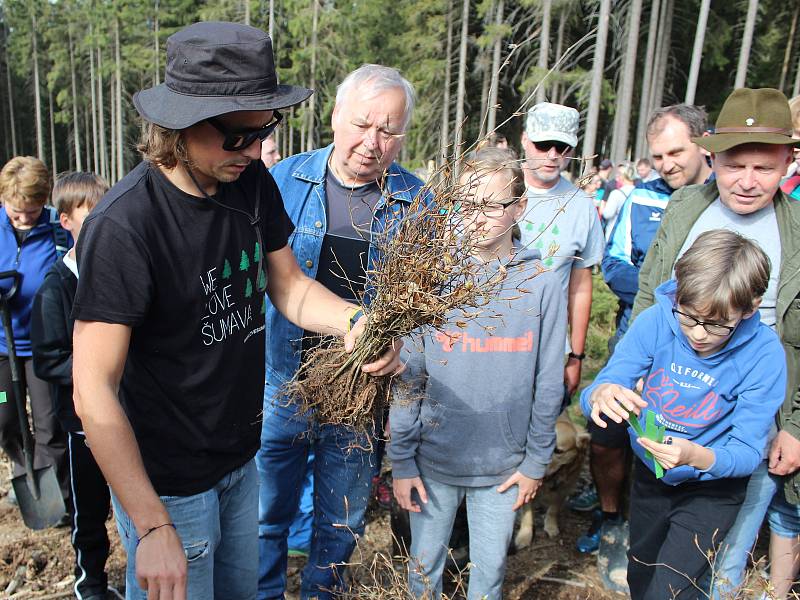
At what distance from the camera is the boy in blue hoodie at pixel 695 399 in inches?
81.4

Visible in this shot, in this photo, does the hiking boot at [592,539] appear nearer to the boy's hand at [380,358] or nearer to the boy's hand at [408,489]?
the boy's hand at [408,489]

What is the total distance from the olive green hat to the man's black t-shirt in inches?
75.5

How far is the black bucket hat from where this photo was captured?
1.53m

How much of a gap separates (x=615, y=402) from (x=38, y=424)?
3.20 meters

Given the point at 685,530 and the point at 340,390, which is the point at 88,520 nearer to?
the point at 340,390

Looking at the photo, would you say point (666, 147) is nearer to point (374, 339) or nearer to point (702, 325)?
point (702, 325)

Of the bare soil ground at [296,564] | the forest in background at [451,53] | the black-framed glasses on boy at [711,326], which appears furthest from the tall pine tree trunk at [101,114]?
the black-framed glasses on boy at [711,326]

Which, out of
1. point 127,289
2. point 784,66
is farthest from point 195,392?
point 784,66

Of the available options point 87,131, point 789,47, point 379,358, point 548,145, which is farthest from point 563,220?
point 87,131

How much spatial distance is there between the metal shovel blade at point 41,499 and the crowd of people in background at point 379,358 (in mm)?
80

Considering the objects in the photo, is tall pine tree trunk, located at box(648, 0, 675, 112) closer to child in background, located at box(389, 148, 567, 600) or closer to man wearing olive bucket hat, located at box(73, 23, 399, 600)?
child in background, located at box(389, 148, 567, 600)

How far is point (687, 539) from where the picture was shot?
Answer: 2230 mm

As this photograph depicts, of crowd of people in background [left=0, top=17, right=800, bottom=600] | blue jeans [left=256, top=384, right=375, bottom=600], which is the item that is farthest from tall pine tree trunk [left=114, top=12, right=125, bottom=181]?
blue jeans [left=256, top=384, right=375, bottom=600]

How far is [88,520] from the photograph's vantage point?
282 cm
